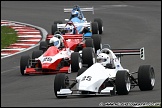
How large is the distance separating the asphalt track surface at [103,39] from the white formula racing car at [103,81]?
0.69ft

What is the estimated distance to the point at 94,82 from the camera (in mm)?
15500

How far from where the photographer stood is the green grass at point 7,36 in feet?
90.1

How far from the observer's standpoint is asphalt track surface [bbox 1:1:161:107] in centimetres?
1472

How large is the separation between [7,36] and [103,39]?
12.9ft

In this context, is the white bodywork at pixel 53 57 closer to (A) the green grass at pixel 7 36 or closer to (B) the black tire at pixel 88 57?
(B) the black tire at pixel 88 57

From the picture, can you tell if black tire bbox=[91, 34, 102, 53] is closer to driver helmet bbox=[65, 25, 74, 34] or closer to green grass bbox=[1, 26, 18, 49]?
driver helmet bbox=[65, 25, 74, 34]

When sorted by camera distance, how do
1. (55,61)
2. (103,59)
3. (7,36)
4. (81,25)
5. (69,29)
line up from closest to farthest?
(103,59) < (55,61) < (69,29) < (81,25) < (7,36)

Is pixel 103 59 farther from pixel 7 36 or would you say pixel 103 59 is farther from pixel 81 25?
pixel 7 36

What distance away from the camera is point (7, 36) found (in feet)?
96.5

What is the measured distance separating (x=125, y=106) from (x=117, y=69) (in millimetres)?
4247

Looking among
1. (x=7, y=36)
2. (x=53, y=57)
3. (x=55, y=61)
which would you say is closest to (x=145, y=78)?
(x=55, y=61)

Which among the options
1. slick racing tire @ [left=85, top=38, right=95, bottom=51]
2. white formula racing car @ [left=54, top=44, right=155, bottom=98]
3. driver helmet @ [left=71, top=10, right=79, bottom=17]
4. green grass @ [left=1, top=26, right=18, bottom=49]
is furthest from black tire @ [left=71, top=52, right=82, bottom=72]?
driver helmet @ [left=71, top=10, right=79, bottom=17]

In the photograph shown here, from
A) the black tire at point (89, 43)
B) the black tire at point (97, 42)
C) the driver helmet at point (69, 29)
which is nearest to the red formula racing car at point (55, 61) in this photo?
the black tire at point (89, 43)

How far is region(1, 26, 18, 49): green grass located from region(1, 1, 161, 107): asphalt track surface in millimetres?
1671
